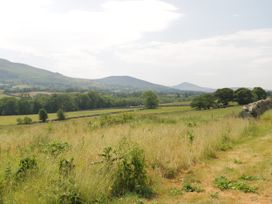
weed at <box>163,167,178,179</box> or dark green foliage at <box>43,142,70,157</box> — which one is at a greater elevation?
dark green foliage at <box>43,142,70,157</box>

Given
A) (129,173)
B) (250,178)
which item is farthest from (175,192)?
(250,178)

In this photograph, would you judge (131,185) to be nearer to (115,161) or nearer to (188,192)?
(115,161)

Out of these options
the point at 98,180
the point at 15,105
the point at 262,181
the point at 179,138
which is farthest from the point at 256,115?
the point at 15,105

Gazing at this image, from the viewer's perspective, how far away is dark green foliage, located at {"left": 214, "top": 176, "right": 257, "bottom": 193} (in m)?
6.42

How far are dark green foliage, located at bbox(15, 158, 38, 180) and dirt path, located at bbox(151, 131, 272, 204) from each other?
8.45ft

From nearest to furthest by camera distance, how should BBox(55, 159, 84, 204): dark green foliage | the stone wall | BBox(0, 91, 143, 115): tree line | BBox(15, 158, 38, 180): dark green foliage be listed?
BBox(55, 159, 84, 204): dark green foliage, BBox(15, 158, 38, 180): dark green foliage, the stone wall, BBox(0, 91, 143, 115): tree line

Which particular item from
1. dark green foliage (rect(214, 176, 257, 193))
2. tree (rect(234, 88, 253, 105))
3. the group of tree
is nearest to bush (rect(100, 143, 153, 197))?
dark green foliage (rect(214, 176, 257, 193))

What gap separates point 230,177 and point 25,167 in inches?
192

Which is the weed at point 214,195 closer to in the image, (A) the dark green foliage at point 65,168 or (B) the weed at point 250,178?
(B) the weed at point 250,178

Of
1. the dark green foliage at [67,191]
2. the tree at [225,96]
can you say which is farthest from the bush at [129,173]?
the tree at [225,96]

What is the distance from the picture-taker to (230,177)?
738 cm

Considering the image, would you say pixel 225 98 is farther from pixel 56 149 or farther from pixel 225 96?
pixel 56 149

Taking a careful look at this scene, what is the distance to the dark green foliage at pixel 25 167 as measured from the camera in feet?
18.6

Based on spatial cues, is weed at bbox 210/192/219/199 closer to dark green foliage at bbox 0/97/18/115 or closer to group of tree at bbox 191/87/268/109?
group of tree at bbox 191/87/268/109
